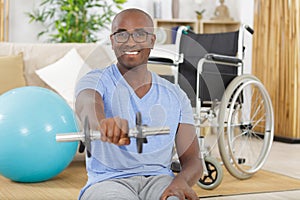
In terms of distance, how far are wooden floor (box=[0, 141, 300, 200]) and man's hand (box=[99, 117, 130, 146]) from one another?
167 cm

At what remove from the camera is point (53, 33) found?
233 inches

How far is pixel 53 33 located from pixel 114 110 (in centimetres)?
491

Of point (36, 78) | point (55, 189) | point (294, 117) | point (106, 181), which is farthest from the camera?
point (294, 117)

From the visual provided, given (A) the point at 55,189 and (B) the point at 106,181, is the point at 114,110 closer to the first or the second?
(B) the point at 106,181

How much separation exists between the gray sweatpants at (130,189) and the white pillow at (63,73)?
95.7 inches

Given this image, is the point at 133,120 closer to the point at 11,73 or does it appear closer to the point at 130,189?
the point at 130,189

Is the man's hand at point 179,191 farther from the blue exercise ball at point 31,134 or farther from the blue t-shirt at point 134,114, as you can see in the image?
the blue exercise ball at point 31,134

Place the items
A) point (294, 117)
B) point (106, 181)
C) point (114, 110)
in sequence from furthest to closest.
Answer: point (294, 117), point (106, 181), point (114, 110)

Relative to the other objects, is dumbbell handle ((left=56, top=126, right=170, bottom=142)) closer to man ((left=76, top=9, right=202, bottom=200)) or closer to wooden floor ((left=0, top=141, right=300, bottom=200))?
man ((left=76, top=9, right=202, bottom=200))

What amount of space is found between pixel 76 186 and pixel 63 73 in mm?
1279

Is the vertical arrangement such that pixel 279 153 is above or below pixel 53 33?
below

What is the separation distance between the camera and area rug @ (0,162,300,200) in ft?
8.49

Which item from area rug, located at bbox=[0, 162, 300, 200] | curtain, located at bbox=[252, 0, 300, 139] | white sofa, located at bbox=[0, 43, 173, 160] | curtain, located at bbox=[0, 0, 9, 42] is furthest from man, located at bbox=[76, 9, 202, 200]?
curtain, located at bbox=[0, 0, 9, 42]

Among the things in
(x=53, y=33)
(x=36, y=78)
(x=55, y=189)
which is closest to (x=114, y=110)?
(x=55, y=189)
